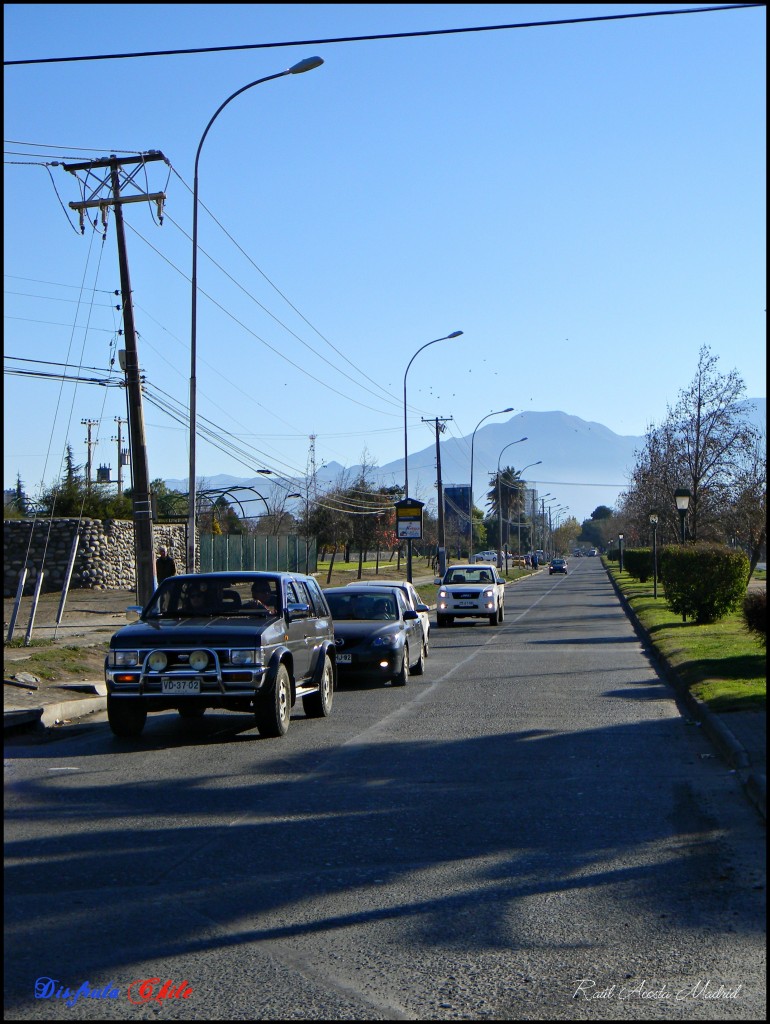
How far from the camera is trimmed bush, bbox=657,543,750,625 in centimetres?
2586

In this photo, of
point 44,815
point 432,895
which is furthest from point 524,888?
point 44,815

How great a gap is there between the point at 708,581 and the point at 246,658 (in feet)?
56.7

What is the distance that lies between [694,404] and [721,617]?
57.2 feet

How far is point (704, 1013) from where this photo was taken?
4387mm

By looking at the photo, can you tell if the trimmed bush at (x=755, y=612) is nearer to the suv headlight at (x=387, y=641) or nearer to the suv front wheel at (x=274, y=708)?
the suv headlight at (x=387, y=641)

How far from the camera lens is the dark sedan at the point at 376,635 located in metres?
16.5

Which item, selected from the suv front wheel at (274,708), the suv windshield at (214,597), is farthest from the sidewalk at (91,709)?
the suv front wheel at (274,708)

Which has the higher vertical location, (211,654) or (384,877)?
(211,654)

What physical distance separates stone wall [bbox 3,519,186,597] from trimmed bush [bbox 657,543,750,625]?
19.5 meters

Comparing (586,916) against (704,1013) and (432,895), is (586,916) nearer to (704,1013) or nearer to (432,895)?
(432,895)

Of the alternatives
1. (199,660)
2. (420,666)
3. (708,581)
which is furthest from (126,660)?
(708,581)

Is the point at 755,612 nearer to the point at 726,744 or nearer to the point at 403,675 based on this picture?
the point at 403,675

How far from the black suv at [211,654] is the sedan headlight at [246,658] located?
0.01 meters

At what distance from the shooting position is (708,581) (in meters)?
26.1
